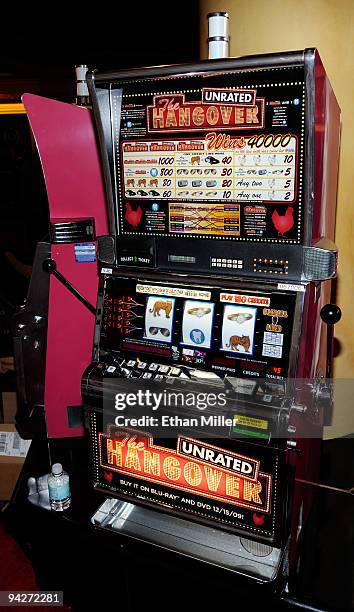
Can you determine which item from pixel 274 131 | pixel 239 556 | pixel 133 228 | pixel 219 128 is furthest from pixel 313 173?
pixel 239 556

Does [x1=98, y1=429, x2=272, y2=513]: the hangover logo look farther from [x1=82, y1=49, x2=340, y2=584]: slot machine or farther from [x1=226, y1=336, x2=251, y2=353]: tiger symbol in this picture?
[x1=226, y1=336, x2=251, y2=353]: tiger symbol

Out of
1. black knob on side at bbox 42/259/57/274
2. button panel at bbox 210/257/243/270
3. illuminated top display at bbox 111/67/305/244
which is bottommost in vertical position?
black knob on side at bbox 42/259/57/274

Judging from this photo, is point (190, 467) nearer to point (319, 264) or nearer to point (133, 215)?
point (319, 264)

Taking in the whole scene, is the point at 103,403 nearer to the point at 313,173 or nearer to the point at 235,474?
the point at 235,474

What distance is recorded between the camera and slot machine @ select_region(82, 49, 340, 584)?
2.16m

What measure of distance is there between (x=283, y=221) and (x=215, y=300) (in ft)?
1.45

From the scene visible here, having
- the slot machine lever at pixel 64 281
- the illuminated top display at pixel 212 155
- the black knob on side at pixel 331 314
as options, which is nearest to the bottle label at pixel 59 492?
the slot machine lever at pixel 64 281

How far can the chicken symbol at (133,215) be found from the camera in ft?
8.38

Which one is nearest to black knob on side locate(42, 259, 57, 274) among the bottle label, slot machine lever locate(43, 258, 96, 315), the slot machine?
slot machine lever locate(43, 258, 96, 315)

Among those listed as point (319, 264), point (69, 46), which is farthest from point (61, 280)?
point (69, 46)

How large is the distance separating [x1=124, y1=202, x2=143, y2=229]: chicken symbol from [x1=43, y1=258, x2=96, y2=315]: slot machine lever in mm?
686

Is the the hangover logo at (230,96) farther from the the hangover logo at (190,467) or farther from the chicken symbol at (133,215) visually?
the the hangover logo at (190,467)

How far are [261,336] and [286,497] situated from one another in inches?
25.7

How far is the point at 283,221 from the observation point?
87.8 inches
